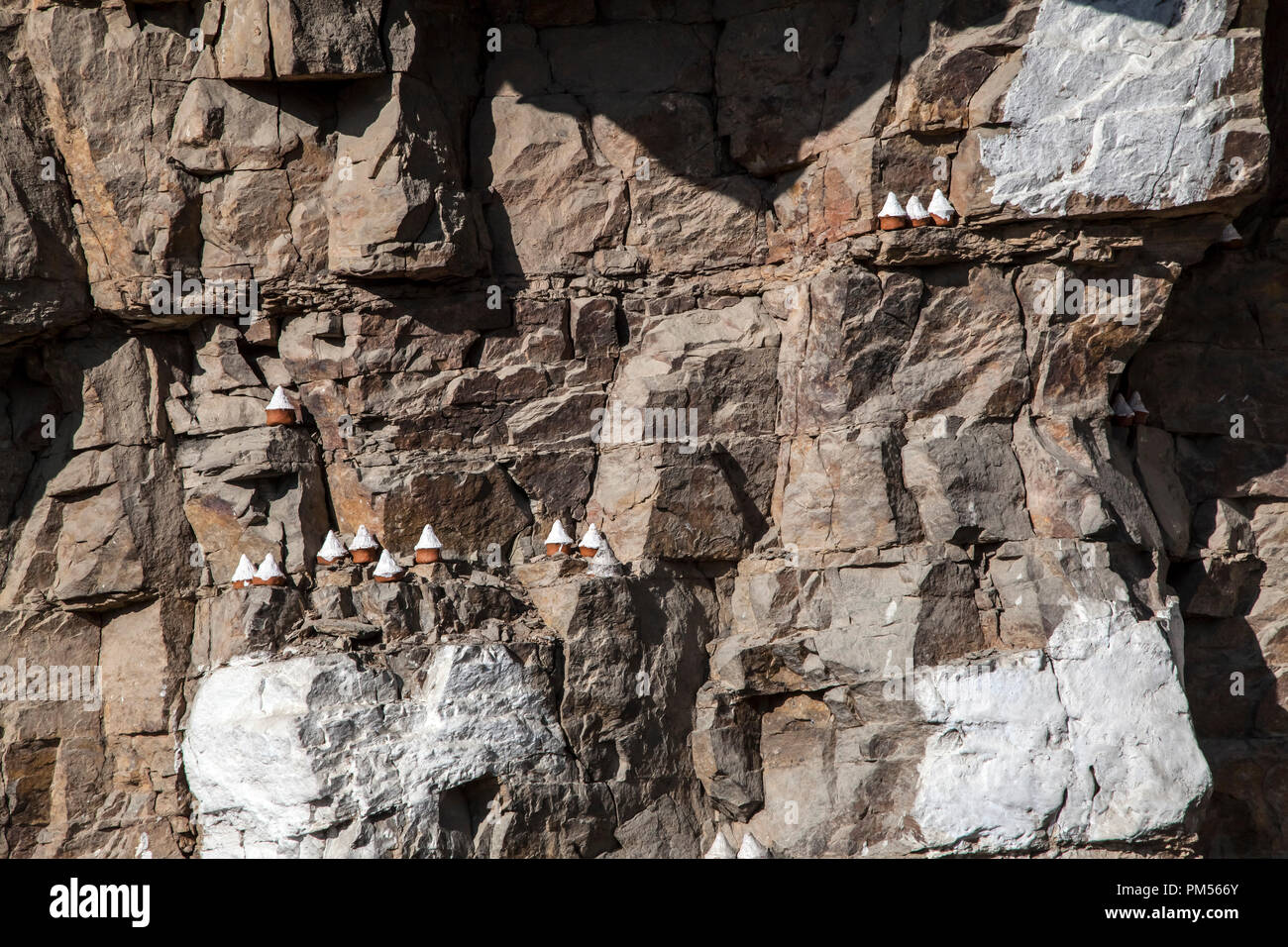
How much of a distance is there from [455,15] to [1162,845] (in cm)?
1267

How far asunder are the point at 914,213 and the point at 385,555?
23.3 ft

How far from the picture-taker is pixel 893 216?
57.1 feet

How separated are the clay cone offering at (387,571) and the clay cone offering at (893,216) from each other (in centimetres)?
669

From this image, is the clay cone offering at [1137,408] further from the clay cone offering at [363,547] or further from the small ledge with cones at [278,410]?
the small ledge with cones at [278,410]

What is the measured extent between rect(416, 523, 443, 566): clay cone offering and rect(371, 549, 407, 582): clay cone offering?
1.33ft

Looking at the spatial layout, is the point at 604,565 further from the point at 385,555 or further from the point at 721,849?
the point at 721,849

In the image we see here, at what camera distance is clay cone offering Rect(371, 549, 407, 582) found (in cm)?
1691

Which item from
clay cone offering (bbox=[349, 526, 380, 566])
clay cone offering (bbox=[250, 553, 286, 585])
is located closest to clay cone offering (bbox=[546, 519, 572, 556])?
clay cone offering (bbox=[349, 526, 380, 566])

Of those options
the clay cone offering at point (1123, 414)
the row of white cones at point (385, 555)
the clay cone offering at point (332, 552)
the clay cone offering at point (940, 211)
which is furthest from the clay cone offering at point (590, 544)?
the clay cone offering at point (1123, 414)

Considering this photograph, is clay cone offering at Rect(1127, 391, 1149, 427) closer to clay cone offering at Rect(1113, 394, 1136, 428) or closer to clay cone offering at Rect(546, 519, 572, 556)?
clay cone offering at Rect(1113, 394, 1136, 428)

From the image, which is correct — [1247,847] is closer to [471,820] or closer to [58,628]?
[471,820]

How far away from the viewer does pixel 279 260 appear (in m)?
18.4

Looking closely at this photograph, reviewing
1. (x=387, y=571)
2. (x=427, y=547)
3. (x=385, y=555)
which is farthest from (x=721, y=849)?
(x=385, y=555)

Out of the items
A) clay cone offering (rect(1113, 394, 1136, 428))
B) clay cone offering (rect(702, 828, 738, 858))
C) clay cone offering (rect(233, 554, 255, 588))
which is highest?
clay cone offering (rect(1113, 394, 1136, 428))
